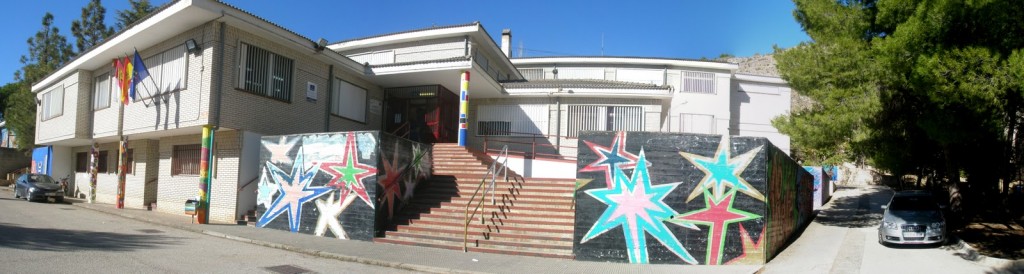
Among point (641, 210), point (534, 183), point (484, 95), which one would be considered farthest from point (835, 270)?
point (484, 95)

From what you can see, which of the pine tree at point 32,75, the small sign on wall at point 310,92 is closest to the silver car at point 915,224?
the small sign on wall at point 310,92

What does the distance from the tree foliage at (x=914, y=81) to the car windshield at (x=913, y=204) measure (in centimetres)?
151

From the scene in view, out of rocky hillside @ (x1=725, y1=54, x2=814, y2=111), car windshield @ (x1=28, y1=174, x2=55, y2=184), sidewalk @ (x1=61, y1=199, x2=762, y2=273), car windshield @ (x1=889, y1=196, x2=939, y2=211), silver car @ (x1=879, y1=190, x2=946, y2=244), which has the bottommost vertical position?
sidewalk @ (x1=61, y1=199, x2=762, y2=273)

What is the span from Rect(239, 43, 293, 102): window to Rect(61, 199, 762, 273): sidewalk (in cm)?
422

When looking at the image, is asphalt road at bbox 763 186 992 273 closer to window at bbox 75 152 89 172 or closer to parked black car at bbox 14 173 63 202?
parked black car at bbox 14 173 63 202

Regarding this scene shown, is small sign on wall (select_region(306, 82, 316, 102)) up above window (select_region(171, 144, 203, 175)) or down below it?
above

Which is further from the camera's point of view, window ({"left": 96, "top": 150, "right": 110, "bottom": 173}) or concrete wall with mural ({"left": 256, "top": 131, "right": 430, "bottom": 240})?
window ({"left": 96, "top": 150, "right": 110, "bottom": 173})

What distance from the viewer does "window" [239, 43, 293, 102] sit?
15.0 meters

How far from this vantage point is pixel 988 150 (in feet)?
51.9

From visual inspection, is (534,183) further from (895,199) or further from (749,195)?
(895,199)

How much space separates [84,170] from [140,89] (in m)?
11.1

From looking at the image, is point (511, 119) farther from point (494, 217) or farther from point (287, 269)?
point (287, 269)

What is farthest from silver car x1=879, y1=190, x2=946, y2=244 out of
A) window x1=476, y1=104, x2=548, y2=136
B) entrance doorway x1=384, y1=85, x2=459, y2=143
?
entrance doorway x1=384, y1=85, x2=459, y2=143

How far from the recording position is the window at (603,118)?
829 inches
